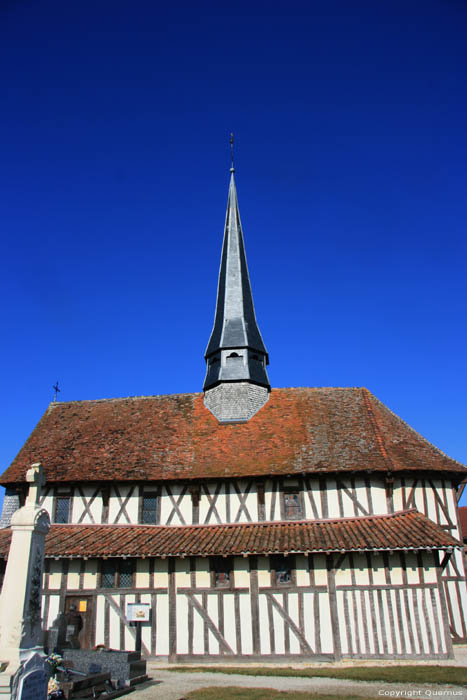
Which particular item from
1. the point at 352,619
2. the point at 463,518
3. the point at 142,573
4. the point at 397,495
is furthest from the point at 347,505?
the point at 463,518

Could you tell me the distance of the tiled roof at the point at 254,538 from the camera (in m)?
12.0

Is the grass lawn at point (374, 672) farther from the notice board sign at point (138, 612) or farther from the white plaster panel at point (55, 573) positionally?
the white plaster panel at point (55, 573)

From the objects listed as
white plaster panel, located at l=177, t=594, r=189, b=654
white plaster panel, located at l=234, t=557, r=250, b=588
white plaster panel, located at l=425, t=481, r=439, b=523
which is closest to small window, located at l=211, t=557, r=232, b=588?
white plaster panel, located at l=234, t=557, r=250, b=588

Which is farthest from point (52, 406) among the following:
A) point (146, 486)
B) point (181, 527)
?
point (181, 527)

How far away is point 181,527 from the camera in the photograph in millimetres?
14195

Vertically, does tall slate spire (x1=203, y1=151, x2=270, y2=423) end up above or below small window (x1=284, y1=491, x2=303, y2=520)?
above

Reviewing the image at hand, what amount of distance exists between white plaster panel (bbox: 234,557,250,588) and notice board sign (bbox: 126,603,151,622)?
2.32 metres

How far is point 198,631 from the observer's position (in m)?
12.5

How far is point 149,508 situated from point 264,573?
3.92 m

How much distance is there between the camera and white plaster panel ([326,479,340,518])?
13859 mm

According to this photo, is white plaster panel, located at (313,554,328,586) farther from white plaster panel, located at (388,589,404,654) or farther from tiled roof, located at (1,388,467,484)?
tiled roof, located at (1,388,467,484)

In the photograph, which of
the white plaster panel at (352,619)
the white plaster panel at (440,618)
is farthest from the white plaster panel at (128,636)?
the white plaster panel at (440,618)

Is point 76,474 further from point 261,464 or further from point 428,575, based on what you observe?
point 428,575

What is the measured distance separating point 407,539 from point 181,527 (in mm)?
5999
